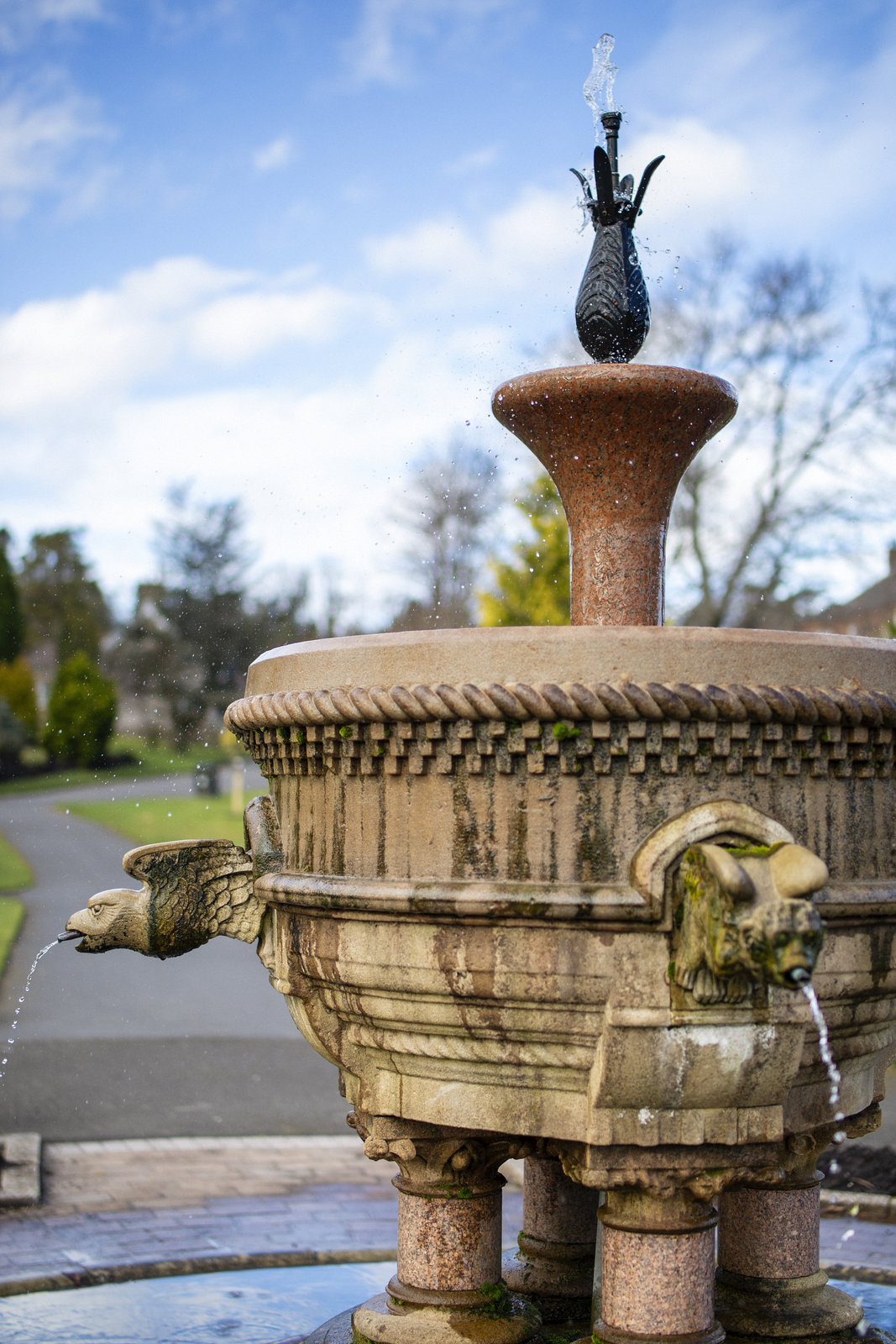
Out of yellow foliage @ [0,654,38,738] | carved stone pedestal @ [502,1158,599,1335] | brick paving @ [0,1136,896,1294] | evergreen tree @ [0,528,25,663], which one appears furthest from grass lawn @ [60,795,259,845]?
carved stone pedestal @ [502,1158,599,1335]

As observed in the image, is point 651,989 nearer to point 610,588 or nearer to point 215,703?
point 610,588

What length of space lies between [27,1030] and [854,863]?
8.18m

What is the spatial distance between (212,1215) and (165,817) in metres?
19.5

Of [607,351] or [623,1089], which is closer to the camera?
[623,1089]

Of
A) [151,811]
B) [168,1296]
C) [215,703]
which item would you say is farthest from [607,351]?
[215,703]

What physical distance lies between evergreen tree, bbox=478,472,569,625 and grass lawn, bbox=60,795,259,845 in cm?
515

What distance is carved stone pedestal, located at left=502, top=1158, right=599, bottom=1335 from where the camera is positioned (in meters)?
4.22

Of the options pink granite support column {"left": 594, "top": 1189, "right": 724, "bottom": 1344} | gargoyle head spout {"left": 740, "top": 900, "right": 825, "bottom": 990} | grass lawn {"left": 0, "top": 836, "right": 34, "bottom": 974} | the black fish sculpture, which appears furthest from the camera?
grass lawn {"left": 0, "top": 836, "right": 34, "bottom": 974}

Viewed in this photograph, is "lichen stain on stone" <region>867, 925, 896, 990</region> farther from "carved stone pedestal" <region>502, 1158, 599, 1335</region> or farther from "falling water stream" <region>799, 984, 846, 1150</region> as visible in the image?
"carved stone pedestal" <region>502, 1158, 599, 1335</region>

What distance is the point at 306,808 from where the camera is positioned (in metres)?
3.54

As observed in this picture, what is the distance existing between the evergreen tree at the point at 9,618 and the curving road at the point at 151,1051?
25.8 m

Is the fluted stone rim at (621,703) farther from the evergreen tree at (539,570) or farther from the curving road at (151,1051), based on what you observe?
the evergreen tree at (539,570)

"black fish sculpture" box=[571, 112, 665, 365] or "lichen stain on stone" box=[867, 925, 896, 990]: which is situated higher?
"black fish sculpture" box=[571, 112, 665, 365]

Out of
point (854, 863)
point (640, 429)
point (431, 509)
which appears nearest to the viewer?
point (854, 863)
